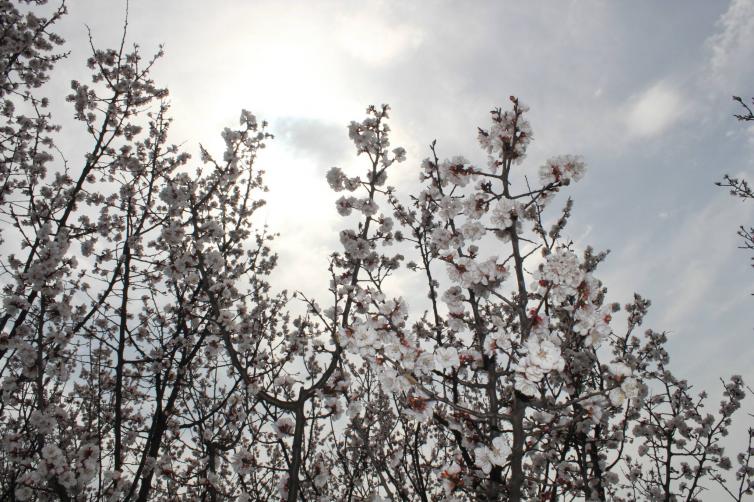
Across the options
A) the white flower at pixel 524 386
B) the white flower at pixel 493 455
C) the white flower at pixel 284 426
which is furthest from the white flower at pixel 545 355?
the white flower at pixel 284 426

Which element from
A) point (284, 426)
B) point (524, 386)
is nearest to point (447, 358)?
point (524, 386)

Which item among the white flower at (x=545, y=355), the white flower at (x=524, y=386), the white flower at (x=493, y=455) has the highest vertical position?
the white flower at (x=545, y=355)

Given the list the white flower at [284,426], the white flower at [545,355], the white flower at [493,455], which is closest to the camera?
the white flower at [545,355]

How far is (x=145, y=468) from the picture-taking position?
5137 millimetres

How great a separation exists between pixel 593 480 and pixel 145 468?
5.44 meters

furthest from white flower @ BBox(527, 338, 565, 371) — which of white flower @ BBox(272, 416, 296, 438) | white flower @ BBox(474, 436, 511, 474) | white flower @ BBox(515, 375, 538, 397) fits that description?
white flower @ BBox(272, 416, 296, 438)

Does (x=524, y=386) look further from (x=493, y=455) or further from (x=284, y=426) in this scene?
(x=284, y=426)

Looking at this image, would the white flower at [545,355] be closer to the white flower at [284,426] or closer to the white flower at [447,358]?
the white flower at [447,358]

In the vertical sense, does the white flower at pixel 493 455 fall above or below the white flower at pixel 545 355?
below

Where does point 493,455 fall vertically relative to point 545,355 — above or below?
below

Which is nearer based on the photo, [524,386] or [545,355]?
[545,355]

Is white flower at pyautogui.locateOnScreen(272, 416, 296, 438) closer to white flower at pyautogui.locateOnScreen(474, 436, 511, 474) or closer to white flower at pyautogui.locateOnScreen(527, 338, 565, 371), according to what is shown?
white flower at pyautogui.locateOnScreen(474, 436, 511, 474)

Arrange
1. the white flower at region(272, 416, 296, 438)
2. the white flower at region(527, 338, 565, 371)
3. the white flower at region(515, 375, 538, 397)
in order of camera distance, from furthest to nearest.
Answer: the white flower at region(272, 416, 296, 438) < the white flower at region(515, 375, 538, 397) < the white flower at region(527, 338, 565, 371)

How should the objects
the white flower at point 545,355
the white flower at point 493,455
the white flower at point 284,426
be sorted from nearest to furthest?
the white flower at point 545,355 < the white flower at point 493,455 < the white flower at point 284,426
